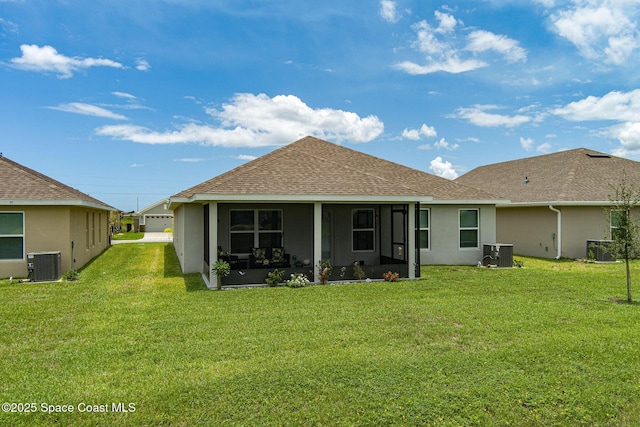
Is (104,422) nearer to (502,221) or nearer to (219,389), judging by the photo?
(219,389)

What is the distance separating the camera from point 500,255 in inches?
615

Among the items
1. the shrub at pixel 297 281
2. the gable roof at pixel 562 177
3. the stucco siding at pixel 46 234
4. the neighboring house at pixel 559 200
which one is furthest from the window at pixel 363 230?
the stucco siding at pixel 46 234

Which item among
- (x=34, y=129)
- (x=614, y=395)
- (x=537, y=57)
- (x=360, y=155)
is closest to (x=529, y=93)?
(x=537, y=57)

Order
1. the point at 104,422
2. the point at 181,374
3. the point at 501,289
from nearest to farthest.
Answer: the point at 104,422
the point at 181,374
the point at 501,289

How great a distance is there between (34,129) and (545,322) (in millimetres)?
27575

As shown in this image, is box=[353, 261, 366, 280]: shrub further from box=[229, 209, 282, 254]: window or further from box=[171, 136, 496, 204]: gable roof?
box=[229, 209, 282, 254]: window

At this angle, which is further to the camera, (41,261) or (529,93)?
(529,93)

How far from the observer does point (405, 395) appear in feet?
15.0

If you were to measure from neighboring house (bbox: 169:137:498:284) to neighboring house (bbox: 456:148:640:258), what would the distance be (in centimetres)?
369

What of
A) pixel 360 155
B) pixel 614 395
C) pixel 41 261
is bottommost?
pixel 614 395

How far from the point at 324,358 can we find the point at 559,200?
A: 15.9 m

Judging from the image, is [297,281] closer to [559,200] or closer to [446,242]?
[446,242]

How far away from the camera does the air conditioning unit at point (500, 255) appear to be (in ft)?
51.1

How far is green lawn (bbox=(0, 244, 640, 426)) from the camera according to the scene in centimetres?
430
